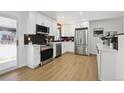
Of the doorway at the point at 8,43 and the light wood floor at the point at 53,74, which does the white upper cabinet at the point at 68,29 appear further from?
the doorway at the point at 8,43

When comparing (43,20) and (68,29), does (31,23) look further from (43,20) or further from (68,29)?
(68,29)

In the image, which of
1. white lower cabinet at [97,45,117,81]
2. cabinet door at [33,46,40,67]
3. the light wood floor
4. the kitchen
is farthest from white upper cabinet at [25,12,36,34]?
white lower cabinet at [97,45,117,81]

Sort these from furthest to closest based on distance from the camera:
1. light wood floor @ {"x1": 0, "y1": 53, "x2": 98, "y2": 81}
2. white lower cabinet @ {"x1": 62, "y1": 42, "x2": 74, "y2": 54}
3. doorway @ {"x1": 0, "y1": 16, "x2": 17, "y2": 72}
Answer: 1. white lower cabinet @ {"x1": 62, "y1": 42, "x2": 74, "y2": 54}
2. doorway @ {"x1": 0, "y1": 16, "x2": 17, "y2": 72}
3. light wood floor @ {"x1": 0, "y1": 53, "x2": 98, "y2": 81}

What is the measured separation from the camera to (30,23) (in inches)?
198

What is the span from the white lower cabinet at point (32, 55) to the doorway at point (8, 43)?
558mm

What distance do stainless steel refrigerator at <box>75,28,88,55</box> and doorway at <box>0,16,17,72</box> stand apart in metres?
5.27

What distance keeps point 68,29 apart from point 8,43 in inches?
252

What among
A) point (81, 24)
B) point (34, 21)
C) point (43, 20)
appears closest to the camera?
point (34, 21)

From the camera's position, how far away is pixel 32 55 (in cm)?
464

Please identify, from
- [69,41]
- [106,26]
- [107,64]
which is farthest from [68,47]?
[107,64]

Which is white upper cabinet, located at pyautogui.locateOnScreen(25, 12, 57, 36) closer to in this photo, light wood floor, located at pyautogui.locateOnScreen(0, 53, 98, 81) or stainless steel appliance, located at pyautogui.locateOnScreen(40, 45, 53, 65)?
stainless steel appliance, located at pyautogui.locateOnScreen(40, 45, 53, 65)

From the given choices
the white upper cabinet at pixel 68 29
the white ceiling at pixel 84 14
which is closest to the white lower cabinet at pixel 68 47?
the white upper cabinet at pixel 68 29

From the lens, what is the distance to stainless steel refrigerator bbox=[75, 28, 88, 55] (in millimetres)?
8484
